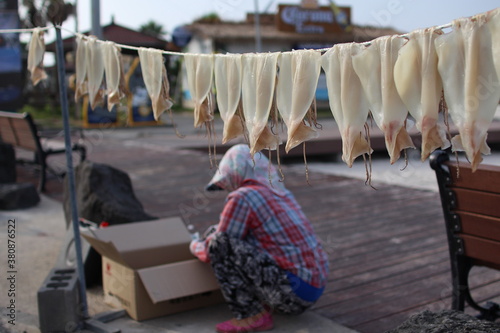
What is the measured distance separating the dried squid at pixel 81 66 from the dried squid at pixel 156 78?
0.57 m

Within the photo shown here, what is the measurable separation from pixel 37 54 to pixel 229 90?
156 centimetres

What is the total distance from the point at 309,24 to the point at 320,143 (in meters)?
26.0

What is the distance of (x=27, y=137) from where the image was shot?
750 centimetres

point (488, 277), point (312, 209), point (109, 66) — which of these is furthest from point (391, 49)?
point (312, 209)

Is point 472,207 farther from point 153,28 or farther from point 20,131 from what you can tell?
point 153,28

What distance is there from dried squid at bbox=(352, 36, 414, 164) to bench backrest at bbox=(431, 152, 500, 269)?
940 millimetres

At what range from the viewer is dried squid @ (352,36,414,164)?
1.85 m

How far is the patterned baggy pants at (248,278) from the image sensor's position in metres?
3.06

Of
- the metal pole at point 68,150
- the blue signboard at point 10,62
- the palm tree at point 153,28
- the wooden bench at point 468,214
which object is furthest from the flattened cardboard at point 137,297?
the palm tree at point 153,28

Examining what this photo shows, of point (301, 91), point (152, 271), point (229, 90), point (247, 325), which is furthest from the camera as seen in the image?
point (152, 271)

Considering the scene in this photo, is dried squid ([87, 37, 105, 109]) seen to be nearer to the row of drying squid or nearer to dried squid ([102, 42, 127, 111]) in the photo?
dried squid ([102, 42, 127, 111])

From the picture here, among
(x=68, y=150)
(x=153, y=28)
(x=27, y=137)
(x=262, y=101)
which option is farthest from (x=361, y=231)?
(x=153, y=28)

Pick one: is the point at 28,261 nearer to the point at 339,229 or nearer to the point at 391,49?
the point at 339,229

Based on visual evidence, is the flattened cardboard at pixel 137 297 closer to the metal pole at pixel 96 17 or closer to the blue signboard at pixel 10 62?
the metal pole at pixel 96 17
